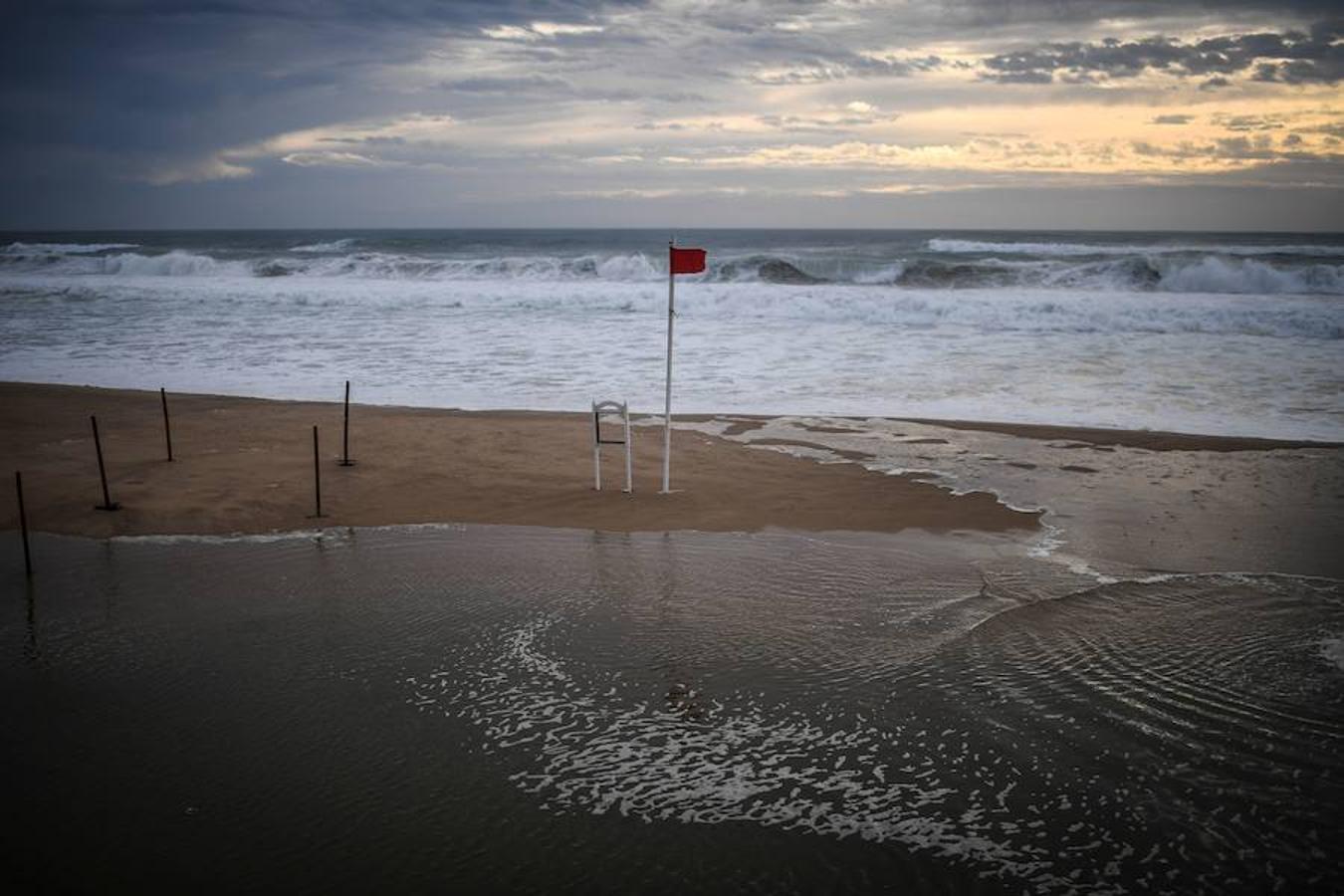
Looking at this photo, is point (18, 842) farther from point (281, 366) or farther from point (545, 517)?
point (281, 366)

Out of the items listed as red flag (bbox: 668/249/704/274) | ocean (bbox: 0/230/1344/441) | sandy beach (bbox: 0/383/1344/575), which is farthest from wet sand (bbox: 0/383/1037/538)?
ocean (bbox: 0/230/1344/441)

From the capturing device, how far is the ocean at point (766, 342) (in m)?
13.5

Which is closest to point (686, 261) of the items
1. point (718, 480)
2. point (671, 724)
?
point (718, 480)

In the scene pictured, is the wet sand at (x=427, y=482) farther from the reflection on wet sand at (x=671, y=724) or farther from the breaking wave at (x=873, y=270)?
the breaking wave at (x=873, y=270)

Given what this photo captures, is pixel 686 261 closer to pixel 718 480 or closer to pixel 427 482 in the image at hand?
pixel 718 480

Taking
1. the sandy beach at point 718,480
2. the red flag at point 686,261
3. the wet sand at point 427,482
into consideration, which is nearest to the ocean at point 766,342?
the sandy beach at point 718,480

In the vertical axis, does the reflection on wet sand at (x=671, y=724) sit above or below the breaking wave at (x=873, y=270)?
below

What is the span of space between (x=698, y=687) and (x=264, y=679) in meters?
2.16

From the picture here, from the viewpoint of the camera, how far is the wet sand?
758 centimetres

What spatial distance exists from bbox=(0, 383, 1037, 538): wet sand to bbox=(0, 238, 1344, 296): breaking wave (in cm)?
2853

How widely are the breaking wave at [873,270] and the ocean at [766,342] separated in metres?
0.16

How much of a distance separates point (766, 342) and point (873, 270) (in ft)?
80.7

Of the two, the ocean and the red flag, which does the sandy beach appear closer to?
the ocean

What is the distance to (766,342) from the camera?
65.6ft
